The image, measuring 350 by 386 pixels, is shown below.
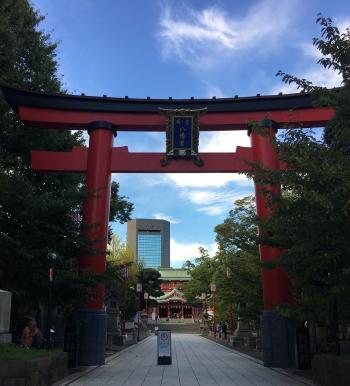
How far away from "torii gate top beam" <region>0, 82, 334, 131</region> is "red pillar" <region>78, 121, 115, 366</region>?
72 centimetres

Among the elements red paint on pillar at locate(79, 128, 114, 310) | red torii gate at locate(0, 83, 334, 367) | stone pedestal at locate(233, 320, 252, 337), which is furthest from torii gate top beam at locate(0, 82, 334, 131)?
stone pedestal at locate(233, 320, 252, 337)

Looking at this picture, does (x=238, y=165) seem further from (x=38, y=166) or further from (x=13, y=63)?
(x=13, y=63)

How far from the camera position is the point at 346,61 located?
10430 millimetres

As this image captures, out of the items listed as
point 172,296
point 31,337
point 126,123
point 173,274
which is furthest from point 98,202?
point 173,274

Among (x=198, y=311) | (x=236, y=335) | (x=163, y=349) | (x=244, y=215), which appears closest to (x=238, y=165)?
(x=163, y=349)

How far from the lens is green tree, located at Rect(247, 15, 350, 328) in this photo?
355 inches

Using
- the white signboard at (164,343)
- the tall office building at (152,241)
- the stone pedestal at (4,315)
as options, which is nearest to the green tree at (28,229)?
the stone pedestal at (4,315)

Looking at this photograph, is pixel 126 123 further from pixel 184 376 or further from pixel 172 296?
pixel 172 296

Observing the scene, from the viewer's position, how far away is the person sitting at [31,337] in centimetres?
1382

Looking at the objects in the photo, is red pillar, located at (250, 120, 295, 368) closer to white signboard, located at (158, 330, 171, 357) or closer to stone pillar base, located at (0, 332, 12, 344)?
white signboard, located at (158, 330, 171, 357)

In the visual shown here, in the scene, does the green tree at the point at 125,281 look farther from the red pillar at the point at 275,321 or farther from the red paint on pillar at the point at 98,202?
the red pillar at the point at 275,321

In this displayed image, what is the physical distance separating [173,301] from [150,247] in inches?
2009

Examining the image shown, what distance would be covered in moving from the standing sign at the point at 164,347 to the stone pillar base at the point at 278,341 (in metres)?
3.63

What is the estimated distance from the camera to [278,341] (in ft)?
58.1
